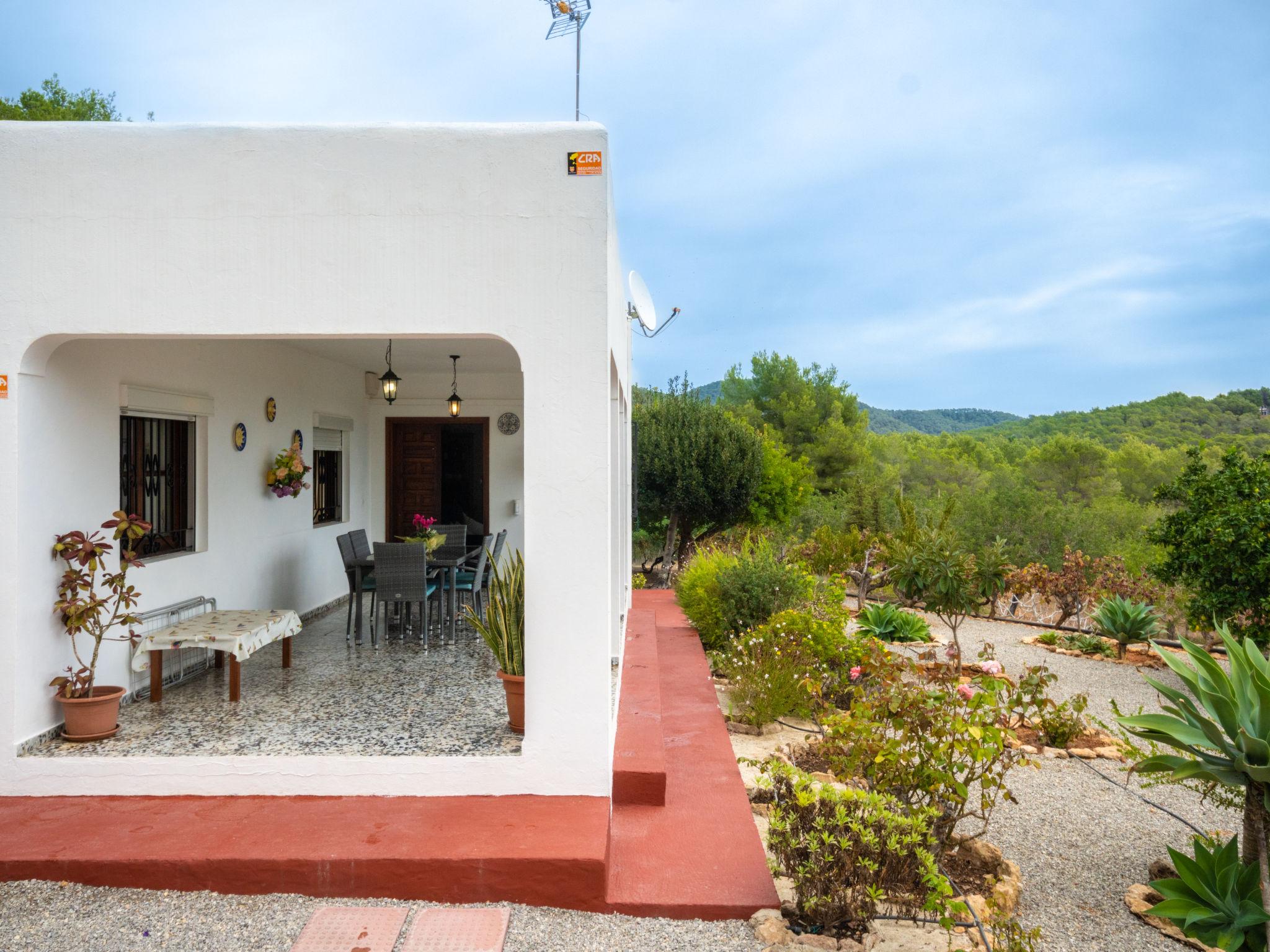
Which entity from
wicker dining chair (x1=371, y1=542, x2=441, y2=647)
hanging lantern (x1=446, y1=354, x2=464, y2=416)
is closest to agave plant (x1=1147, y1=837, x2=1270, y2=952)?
wicker dining chair (x1=371, y1=542, x2=441, y2=647)

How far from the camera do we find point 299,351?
7324mm

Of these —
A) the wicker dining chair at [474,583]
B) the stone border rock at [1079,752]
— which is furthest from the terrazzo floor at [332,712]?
the stone border rock at [1079,752]

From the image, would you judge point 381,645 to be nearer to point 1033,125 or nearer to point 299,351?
point 299,351

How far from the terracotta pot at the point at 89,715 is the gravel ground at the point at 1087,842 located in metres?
4.42

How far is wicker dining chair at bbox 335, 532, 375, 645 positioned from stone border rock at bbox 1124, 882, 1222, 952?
17.4 feet

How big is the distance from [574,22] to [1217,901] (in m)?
5.49

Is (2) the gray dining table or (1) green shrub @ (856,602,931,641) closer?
(2) the gray dining table

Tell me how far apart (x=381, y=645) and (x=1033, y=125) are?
29.6m

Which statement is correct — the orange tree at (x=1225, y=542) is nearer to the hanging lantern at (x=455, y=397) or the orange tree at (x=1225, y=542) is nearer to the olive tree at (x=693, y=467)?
the hanging lantern at (x=455, y=397)

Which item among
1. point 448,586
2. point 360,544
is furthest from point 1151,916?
point 360,544

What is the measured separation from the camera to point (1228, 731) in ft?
9.95

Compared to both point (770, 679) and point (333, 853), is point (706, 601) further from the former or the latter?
point (333, 853)

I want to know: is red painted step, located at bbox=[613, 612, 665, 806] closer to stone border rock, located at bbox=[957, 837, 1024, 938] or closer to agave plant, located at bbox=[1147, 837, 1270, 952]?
stone border rock, located at bbox=[957, 837, 1024, 938]

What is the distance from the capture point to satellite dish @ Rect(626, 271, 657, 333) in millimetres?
7273
